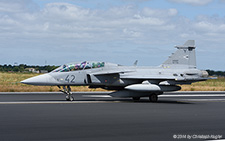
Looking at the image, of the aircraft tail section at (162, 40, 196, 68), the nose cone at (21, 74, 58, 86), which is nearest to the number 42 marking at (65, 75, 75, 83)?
the nose cone at (21, 74, 58, 86)

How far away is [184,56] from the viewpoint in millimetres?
29156

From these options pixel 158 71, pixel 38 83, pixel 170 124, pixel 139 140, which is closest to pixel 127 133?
pixel 139 140

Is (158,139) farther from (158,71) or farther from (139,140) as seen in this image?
(158,71)

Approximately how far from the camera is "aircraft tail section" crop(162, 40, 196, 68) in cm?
2902

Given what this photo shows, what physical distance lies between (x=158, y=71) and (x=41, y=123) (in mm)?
15540

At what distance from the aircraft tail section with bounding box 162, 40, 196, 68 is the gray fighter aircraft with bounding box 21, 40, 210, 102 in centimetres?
112

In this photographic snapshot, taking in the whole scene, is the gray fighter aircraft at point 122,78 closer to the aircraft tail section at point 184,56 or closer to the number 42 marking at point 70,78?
the number 42 marking at point 70,78

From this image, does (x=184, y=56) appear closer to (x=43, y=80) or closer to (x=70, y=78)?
(x=70, y=78)

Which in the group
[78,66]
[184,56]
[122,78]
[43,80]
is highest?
[184,56]

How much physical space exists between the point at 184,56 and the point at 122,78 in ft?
20.6

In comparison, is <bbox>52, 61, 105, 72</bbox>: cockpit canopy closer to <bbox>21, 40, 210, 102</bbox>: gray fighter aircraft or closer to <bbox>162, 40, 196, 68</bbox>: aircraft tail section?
<bbox>21, 40, 210, 102</bbox>: gray fighter aircraft

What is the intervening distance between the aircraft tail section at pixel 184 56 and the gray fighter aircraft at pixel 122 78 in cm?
112

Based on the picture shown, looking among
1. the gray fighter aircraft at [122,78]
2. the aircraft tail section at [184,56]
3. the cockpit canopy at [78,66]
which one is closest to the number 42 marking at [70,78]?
the gray fighter aircraft at [122,78]

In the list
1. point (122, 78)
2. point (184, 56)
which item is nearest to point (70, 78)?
point (122, 78)
